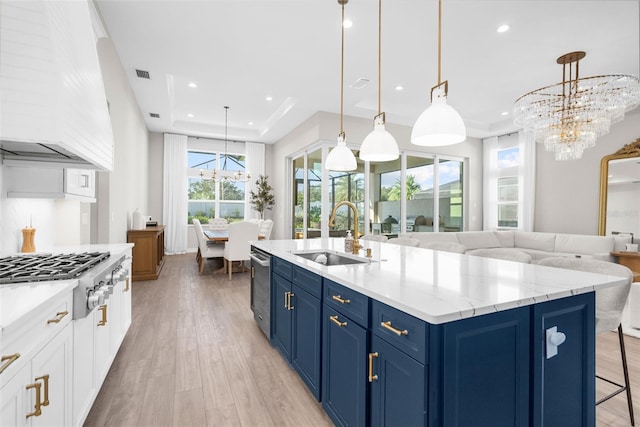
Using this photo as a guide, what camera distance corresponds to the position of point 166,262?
668cm

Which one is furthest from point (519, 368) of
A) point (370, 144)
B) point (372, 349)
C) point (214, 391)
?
point (214, 391)

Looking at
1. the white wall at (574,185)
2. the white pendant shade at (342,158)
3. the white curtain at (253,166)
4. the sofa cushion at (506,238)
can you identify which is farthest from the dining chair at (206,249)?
the white wall at (574,185)

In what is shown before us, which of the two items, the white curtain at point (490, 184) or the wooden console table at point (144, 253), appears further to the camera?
the white curtain at point (490, 184)

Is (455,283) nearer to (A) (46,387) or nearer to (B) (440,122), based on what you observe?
(B) (440,122)

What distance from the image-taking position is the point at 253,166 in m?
8.64

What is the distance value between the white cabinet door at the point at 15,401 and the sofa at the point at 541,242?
4.58 metres

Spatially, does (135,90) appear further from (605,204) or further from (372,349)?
(605,204)

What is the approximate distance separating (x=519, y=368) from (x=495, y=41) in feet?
12.6

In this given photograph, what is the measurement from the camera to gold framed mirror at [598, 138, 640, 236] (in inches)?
194

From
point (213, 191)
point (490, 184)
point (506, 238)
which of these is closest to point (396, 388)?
point (506, 238)

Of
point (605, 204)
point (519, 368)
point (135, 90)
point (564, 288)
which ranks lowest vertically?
point (519, 368)

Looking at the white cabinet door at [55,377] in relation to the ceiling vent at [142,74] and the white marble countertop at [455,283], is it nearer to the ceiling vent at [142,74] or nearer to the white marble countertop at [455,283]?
the white marble countertop at [455,283]

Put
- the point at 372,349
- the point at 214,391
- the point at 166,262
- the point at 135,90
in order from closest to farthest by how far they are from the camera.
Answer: the point at 372,349 < the point at 214,391 < the point at 135,90 < the point at 166,262

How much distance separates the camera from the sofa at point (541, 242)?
16.0ft
